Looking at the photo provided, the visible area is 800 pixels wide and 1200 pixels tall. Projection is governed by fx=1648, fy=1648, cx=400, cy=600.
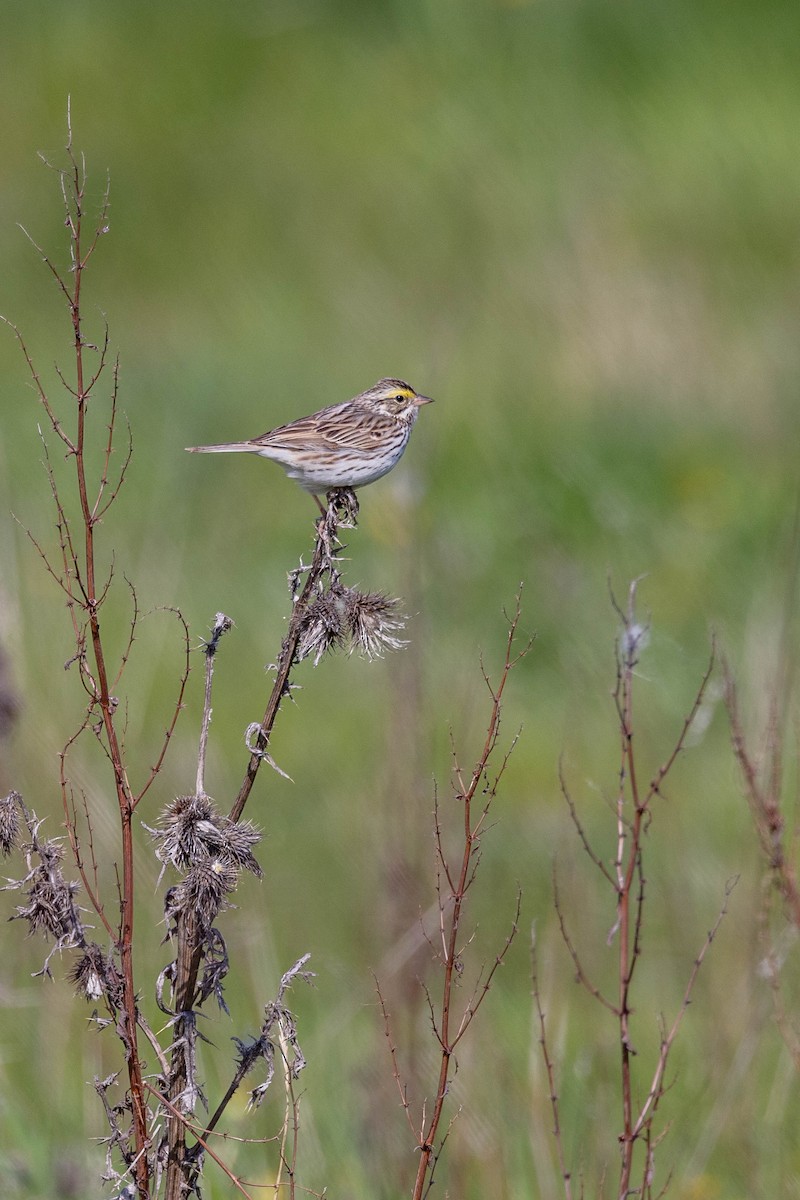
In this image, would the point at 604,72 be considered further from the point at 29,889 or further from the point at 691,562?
the point at 29,889

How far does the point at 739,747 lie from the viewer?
13.2 ft

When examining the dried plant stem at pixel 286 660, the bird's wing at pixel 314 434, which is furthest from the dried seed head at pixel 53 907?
the bird's wing at pixel 314 434

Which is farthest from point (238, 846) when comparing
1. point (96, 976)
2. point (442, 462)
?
point (442, 462)

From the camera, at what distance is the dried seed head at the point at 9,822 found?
9.93 ft

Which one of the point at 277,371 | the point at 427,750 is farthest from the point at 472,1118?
the point at 277,371

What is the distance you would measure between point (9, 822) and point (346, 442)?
322 cm

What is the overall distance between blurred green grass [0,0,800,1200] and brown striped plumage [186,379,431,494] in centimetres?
48

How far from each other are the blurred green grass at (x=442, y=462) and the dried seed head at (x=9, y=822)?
2.15m

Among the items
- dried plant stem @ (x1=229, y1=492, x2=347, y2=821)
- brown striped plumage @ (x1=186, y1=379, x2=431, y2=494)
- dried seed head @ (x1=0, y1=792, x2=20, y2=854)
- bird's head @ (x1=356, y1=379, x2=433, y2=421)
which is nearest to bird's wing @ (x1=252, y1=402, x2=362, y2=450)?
brown striped plumage @ (x1=186, y1=379, x2=431, y2=494)

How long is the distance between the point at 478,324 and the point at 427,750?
717 cm

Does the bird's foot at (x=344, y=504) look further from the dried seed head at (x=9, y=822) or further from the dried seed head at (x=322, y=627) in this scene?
the dried seed head at (x=9, y=822)

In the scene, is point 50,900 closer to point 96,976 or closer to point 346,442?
point 96,976

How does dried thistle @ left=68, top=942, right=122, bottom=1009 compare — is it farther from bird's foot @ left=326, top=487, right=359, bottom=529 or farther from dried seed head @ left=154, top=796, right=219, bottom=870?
bird's foot @ left=326, top=487, right=359, bottom=529

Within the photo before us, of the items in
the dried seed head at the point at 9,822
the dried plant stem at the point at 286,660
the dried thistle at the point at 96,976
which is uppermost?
the dried plant stem at the point at 286,660
